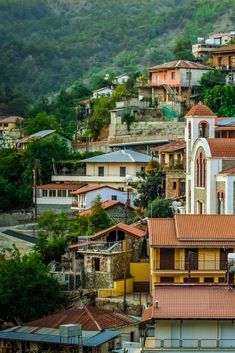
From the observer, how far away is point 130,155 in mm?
70438

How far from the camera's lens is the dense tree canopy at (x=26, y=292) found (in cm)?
4541

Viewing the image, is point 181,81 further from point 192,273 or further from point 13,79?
point 13,79

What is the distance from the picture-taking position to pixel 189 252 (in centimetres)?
4344

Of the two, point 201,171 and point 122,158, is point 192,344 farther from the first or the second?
point 122,158

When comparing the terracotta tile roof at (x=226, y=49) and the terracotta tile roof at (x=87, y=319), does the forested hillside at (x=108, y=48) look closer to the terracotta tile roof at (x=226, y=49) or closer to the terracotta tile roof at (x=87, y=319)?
the terracotta tile roof at (x=226, y=49)

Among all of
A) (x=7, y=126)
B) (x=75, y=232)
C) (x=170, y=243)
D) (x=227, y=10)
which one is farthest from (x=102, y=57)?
(x=170, y=243)

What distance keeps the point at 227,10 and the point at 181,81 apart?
100 metres

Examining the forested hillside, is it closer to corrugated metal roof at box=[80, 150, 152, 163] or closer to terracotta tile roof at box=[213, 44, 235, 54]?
terracotta tile roof at box=[213, 44, 235, 54]

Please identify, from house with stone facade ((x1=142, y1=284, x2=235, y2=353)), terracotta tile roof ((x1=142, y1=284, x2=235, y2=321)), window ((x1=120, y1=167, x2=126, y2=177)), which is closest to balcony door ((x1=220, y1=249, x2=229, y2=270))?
terracotta tile roof ((x1=142, y1=284, x2=235, y2=321))

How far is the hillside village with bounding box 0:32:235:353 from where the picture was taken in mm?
35031

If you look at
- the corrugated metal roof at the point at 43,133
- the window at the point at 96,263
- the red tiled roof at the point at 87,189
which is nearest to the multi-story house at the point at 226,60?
the corrugated metal roof at the point at 43,133

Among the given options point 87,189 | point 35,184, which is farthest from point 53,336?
point 35,184

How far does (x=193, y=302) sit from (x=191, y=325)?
891 millimetres

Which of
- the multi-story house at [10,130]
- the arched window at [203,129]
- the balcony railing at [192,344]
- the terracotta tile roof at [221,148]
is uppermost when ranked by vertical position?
the multi-story house at [10,130]
